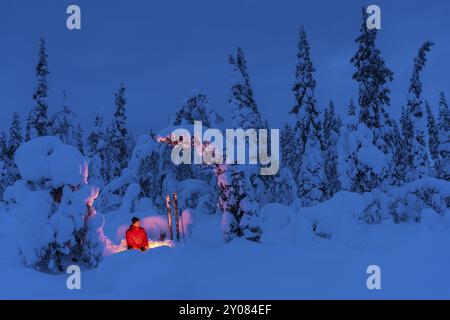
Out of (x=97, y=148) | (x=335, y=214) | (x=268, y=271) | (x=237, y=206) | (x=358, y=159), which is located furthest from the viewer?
(x=97, y=148)

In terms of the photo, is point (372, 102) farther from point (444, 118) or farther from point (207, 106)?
point (444, 118)

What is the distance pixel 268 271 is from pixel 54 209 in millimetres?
5755

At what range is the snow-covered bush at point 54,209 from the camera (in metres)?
11.7

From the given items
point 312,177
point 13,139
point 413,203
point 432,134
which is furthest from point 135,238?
point 432,134

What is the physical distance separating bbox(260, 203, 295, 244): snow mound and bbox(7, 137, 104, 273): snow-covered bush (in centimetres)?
590

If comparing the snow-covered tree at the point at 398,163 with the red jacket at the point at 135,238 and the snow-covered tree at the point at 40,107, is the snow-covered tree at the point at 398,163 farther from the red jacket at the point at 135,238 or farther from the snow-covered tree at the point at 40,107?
the snow-covered tree at the point at 40,107

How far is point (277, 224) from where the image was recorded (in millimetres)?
16547

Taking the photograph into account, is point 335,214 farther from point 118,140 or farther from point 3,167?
point 3,167

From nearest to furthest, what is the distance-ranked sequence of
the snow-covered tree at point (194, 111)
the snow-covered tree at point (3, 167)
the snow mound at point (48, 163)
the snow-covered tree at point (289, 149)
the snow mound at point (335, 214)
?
the snow mound at point (48, 163)
the snow mound at point (335, 214)
the snow-covered tree at point (194, 111)
the snow-covered tree at point (3, 167)
the snow-covered tree at point (289, 149)

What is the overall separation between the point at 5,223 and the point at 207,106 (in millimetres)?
10316

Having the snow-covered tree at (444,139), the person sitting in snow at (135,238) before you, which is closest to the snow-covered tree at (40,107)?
the person sitting in snow at (135,238)

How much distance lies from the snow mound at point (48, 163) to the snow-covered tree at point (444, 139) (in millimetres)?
33549

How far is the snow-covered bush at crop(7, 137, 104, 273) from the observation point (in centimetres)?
1166
